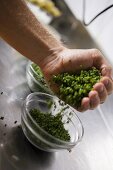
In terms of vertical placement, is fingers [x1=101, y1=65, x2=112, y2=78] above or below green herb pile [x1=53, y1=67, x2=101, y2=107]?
below

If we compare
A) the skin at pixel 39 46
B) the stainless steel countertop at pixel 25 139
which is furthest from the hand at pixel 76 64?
the stainless steel countertop at pixel 25 139

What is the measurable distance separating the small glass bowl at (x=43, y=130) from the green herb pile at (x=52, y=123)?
0.02 meters

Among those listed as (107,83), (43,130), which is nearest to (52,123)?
(43,130)

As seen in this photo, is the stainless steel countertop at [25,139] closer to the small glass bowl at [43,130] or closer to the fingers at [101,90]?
→ the small glass bowl at [43,130]

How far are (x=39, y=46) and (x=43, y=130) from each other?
11.9 inches

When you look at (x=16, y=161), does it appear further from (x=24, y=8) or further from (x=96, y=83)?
(x=24, y=8)

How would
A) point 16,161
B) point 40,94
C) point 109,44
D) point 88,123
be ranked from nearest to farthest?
1. point 16,161
2. point 40,94
3. point 88,123
4. point 109,44

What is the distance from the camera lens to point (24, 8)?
1104mm

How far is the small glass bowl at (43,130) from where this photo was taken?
926 mm

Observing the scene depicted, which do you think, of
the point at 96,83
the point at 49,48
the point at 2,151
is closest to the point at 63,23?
the point at 49,48

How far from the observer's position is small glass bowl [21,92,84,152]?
0.93 metres

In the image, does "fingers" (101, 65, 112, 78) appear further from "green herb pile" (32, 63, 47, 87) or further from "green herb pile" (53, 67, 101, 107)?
"green herb pile" (32, 63, 47, 87)

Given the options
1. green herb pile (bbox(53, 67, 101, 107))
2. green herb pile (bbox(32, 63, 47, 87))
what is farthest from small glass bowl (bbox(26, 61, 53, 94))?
green herb pile (bbox(53, 67, 101, 107))

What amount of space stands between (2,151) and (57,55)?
13.8 inches
